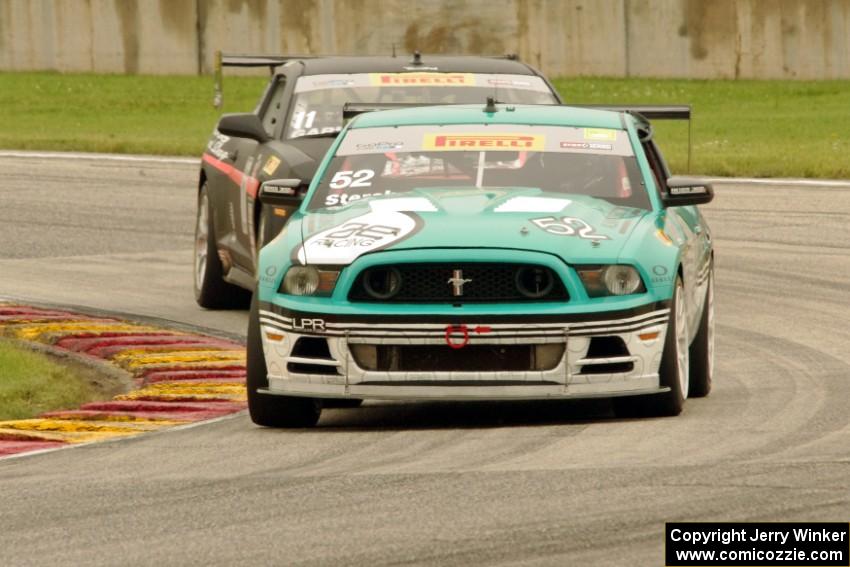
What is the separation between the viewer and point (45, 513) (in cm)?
737

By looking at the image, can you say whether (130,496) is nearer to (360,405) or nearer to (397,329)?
(397,329)

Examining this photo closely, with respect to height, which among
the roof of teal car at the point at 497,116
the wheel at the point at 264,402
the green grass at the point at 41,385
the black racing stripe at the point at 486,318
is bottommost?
the green grass at the point at 41,385

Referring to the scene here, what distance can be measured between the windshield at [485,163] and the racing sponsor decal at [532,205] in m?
0.28

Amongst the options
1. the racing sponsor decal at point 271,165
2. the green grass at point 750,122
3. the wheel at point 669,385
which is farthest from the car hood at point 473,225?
the green grass at point 750,122

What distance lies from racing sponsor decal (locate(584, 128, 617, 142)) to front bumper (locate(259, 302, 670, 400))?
1667 millimetres

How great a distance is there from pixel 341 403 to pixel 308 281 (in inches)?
34.3

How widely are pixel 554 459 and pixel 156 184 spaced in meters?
15.3

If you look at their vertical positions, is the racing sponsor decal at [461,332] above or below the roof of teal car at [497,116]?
below

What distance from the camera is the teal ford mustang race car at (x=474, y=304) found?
8.95 metres

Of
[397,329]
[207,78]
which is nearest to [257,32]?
[207,78]

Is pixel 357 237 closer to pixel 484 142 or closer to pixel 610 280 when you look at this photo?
pixel 610 280

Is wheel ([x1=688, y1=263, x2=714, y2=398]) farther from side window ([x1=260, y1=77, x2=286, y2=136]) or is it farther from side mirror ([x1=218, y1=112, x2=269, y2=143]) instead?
side window ([x1=260, y1=77, x2=286, y2=136])

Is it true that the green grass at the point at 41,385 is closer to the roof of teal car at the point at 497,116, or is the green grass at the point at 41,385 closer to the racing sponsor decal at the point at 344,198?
the racing sponsor decal at the point at 344,198

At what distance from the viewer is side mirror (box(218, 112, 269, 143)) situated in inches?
499
